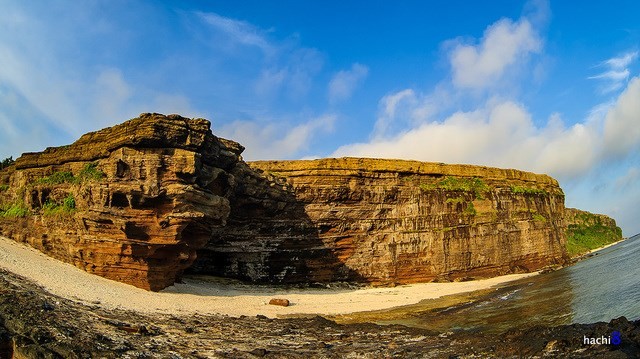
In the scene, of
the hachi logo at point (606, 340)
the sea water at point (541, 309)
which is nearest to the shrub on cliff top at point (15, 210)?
the sea water at point (541, 309)

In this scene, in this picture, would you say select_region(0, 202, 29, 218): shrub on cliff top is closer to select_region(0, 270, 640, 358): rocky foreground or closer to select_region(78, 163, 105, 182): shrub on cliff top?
select_region(78, 163, 105, 182): shrub on cliff top

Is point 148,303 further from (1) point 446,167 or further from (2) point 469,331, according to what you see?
(1) point 446,167

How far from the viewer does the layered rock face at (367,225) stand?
32.8 meters

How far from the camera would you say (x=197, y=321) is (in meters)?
16.2

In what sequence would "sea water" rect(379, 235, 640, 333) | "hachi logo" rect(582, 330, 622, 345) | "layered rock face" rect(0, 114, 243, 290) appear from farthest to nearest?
"layered rock face" rect(0, 114, 243, 290)
"sea water" rect(379, 235, 640, 333)
"hachi logo" rect(582, 330, 622, 345)

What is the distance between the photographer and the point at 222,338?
13.9m

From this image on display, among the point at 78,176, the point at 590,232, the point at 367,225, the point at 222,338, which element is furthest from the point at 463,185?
the point at 590,232

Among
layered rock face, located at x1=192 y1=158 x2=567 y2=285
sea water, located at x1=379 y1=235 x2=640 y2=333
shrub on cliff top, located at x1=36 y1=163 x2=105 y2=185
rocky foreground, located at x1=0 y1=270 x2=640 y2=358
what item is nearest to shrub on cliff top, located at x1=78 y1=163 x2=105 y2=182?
shrub on cliff top, located at x1=36 y1=163 x2=105 y2=185

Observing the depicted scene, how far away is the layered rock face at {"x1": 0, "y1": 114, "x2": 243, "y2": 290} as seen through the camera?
21797mm

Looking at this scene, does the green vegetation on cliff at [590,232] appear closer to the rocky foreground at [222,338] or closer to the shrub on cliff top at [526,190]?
the shrub on cliff top at [526,190]

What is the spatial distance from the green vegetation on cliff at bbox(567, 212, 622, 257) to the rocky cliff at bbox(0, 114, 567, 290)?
148 ft

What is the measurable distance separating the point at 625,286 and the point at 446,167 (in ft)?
76.9

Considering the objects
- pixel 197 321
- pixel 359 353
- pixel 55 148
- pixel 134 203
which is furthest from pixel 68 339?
pixel 55 148

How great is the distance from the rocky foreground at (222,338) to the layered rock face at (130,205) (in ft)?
20.2
